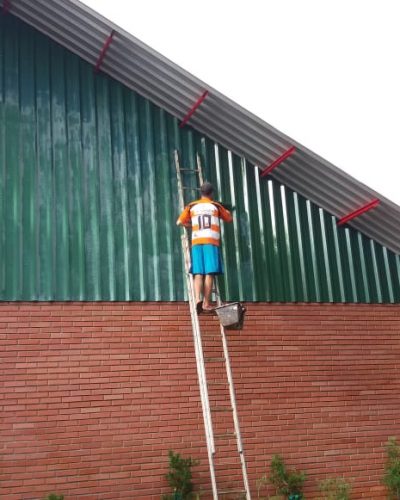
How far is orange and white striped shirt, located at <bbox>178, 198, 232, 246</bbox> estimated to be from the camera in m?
8.76

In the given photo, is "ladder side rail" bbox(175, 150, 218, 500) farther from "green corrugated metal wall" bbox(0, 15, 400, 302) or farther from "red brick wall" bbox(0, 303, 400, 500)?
"red brick wall" bbox(0, 303, 400, 500)

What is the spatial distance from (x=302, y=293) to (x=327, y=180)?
6.59ft

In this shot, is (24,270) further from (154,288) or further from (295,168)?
(295,168)

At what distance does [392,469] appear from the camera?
391 inches

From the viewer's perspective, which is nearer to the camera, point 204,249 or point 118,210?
point 204,249

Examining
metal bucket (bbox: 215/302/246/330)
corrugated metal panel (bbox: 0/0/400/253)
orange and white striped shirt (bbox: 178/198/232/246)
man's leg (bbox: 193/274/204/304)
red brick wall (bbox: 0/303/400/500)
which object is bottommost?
red brick wall (bbox: 0/303/400/500)

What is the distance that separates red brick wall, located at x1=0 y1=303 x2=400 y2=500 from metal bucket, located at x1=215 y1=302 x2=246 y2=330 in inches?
76.0

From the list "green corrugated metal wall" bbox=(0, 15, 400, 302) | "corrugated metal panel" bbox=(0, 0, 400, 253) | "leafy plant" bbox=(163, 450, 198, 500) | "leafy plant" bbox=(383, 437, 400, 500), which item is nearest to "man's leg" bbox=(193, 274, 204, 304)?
"green corrugated metal wall" bbox=(0, 15, 400, 302)

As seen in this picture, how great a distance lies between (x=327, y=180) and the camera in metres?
11.0

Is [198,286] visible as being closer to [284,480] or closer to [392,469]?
[284,480]

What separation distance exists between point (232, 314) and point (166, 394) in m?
2.25

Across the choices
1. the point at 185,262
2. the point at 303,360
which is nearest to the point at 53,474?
the point at 185,262

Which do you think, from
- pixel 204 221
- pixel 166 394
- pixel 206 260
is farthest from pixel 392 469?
pixel 204 221

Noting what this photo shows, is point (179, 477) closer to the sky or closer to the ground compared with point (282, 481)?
closer to the sky
